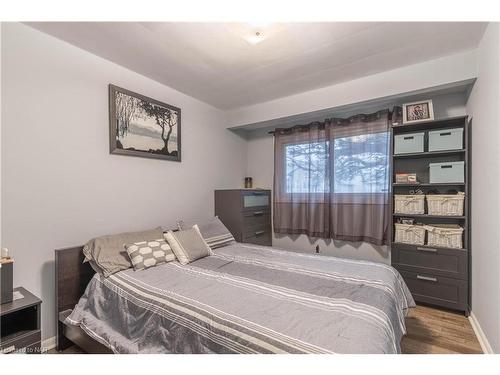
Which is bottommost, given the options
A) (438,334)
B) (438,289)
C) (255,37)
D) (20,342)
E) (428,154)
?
(438,334)

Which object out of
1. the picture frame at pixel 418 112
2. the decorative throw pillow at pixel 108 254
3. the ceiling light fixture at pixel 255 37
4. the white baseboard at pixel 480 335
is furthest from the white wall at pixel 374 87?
the decorative throw pillow at pixel 108 254

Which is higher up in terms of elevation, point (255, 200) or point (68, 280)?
point (255, 200)

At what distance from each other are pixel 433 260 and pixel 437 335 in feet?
2.40

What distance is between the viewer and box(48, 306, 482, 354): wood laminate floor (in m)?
1.79

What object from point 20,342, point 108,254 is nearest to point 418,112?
point 108,254

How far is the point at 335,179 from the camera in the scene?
10.2ft

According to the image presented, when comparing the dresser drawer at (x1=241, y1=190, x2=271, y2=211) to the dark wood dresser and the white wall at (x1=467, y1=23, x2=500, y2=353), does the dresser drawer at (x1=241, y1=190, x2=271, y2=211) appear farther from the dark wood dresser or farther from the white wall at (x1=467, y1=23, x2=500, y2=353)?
the white wall at (x1=467, y1=23, x2=500, y2=353)

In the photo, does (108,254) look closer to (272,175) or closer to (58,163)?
(58,163)

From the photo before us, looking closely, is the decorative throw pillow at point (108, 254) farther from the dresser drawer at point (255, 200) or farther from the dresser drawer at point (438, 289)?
the dresser drawer at point (438, 289)

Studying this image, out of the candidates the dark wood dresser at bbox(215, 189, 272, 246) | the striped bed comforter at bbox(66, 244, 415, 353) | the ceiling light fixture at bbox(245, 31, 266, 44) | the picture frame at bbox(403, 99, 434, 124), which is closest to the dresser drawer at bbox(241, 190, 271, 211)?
the dark wood dresser at bbox(215, 189, 272, 246)

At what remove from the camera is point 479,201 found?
2.00 metres

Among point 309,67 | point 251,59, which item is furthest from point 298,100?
point 251,59
